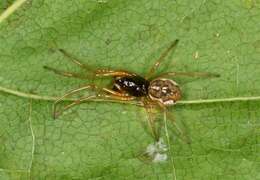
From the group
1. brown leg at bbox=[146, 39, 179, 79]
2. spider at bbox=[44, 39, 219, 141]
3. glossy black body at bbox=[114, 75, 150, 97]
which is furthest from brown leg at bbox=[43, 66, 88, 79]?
brown leg at bbox=[146, 39, 179, 79]

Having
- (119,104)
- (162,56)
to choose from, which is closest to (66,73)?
(119,104)

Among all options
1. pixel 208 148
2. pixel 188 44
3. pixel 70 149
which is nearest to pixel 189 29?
pixel 188 44

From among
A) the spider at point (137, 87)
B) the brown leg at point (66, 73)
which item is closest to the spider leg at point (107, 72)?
the spider at point (137, 87)

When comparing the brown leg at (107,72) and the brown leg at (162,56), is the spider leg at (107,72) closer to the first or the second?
the brown leg at (107,72)

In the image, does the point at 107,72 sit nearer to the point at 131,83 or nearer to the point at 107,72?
the point at 107,72

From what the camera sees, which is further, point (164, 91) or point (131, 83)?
point (131, 83)

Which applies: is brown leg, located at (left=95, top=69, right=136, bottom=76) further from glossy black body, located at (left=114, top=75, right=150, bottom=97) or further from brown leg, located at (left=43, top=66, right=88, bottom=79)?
brown leg, located at (left=43, top=66, right=88, bottom=79)
